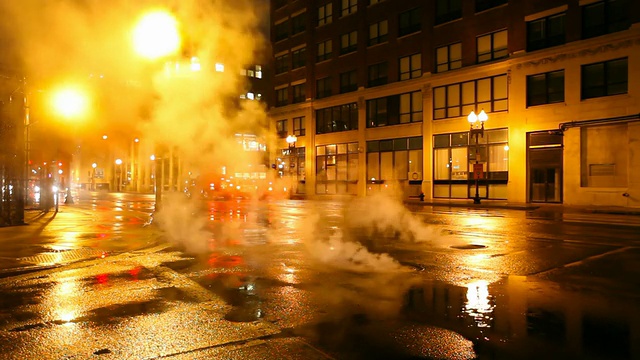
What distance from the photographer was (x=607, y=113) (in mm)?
24328

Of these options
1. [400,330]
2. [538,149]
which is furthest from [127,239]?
[538,149]

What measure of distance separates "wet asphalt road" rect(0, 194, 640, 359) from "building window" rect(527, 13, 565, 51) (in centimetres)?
1869

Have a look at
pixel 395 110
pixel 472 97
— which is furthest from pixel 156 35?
pixel 395 110

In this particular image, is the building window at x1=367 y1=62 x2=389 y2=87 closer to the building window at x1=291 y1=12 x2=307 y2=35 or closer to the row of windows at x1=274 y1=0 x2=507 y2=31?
the row of windows at x1=274 y1=0 x2=507 y2=31

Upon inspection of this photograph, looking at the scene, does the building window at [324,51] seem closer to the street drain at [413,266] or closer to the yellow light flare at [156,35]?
the yellow light flare at [156,35]

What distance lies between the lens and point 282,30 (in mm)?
44219

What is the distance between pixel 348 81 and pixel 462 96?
37.7 ft

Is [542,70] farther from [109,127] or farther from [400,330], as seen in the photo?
[400,330]

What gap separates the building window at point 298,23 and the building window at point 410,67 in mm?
11538

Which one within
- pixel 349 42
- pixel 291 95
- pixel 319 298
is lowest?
pixel 319 298

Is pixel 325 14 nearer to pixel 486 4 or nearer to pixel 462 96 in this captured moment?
pixel 486 4

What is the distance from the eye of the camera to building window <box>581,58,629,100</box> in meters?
23.8

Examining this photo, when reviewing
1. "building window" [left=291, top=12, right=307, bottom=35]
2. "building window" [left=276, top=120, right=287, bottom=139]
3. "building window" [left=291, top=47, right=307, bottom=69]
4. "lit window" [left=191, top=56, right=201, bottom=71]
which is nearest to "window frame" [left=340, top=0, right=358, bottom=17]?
"building window" [left=291, top=12, right=307, bottom=35]

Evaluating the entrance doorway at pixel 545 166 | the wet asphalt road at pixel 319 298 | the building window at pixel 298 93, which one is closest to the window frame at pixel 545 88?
the entrance doorway at pixel 545 166
